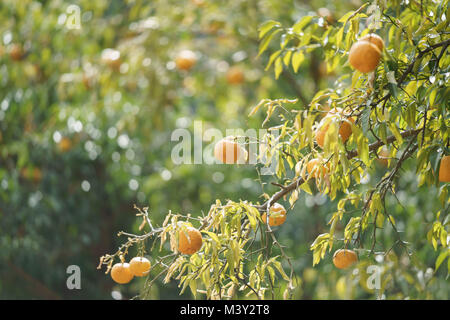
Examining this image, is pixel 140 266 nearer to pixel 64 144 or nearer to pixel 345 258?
pixel 345 258

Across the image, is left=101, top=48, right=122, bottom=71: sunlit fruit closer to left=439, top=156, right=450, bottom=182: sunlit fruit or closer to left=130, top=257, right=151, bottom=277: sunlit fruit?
left=130, top=257, right=151, bottom=277: sunlit fruit

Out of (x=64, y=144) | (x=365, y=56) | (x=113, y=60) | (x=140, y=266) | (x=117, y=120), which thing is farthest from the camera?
(x=117, y=120)

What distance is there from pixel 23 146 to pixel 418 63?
2.10 meters

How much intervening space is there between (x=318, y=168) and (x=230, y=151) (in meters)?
0.19

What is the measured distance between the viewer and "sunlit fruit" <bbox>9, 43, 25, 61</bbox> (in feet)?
8.79

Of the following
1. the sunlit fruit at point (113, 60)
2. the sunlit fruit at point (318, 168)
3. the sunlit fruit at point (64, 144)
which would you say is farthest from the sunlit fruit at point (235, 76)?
the sunlit fruit at point (318, 168)

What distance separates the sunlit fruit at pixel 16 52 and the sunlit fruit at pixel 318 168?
217 centimetres

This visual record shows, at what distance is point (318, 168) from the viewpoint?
0.81 metres

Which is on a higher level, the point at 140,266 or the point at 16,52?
the point at 16,52

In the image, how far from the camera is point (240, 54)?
2.67 m

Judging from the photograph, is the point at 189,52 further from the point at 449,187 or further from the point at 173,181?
the point at 449,187

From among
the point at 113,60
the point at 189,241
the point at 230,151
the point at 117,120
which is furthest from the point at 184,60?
the point at 189,241

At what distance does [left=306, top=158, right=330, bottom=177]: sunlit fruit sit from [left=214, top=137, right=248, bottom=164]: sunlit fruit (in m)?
0.14

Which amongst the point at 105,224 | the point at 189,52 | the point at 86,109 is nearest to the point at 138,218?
the point at 105,224
